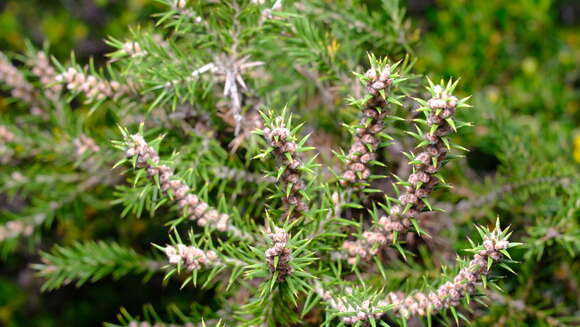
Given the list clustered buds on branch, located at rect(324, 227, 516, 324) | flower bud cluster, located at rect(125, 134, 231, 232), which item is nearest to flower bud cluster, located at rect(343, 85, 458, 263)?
clustered buds on branch, located at rect(324, 227, 516, 324)

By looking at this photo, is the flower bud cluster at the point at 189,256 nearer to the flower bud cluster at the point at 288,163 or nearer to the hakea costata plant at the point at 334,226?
the hakea costata plant at the point at 334,226

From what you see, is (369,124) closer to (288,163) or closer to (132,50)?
(288,163)

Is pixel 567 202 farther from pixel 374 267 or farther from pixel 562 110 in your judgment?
pixel 562 110

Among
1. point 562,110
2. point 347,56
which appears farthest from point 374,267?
point 562,110

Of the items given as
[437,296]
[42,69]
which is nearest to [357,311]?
[437,296]

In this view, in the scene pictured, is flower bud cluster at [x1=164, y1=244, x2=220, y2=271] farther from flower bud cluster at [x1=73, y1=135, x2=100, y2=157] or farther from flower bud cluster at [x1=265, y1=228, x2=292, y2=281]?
flower bud cluster at [x1=73, y1=135, x2=100, y2=157]
